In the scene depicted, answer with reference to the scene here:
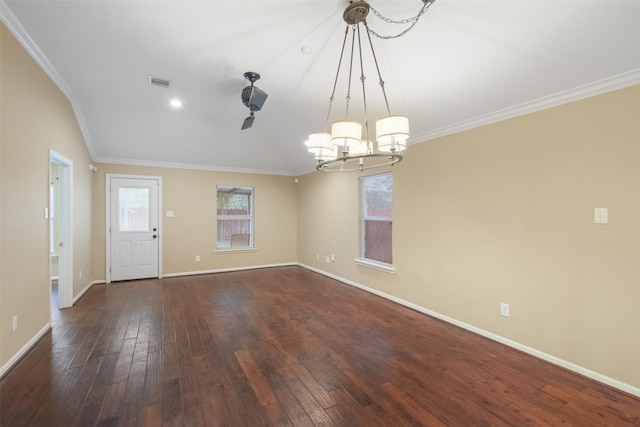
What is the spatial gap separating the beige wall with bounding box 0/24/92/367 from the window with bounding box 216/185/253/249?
3.14 metres

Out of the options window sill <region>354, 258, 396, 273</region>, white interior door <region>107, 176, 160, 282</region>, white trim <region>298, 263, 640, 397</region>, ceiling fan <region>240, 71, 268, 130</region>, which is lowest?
white trim <region>298, 263, 640, 397</region>

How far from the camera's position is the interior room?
6.72 ft

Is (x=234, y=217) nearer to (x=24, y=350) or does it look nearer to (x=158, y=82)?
(x=158, y=82)

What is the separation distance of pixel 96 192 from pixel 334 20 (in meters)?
5.31

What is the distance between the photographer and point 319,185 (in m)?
6.15

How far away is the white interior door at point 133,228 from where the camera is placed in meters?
5.32

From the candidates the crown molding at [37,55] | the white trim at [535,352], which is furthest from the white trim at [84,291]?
the white trim at [535,352]

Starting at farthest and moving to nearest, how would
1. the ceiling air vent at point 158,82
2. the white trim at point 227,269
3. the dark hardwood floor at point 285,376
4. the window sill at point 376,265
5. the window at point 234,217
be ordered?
1. the window at point 234,217
2. the white trim at point 227,269
3. the window sill at point 376,265
4. the ceiling air vent at point 158,82
5. the dark hardwood floor at point 285,376

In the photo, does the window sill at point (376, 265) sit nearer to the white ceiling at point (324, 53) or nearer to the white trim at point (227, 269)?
the white ceiling at point (324, 53)

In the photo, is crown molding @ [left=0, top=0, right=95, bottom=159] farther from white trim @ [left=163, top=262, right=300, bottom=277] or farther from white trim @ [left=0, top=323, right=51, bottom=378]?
white trim @ [left=163, top=262, right=300, bottom=277]

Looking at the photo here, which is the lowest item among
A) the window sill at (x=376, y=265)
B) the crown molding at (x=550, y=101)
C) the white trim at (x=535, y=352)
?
the white trim at (x=535, y=352)

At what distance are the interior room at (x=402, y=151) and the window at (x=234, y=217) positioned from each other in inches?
74.0

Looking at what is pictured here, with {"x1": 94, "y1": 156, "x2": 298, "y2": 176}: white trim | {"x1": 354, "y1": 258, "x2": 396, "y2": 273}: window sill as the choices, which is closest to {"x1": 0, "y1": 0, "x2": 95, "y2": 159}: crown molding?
{"x1": 94, "y1": 156, "x2": 298, "y2": 176}: white trim

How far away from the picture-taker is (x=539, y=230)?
8.70 feet
